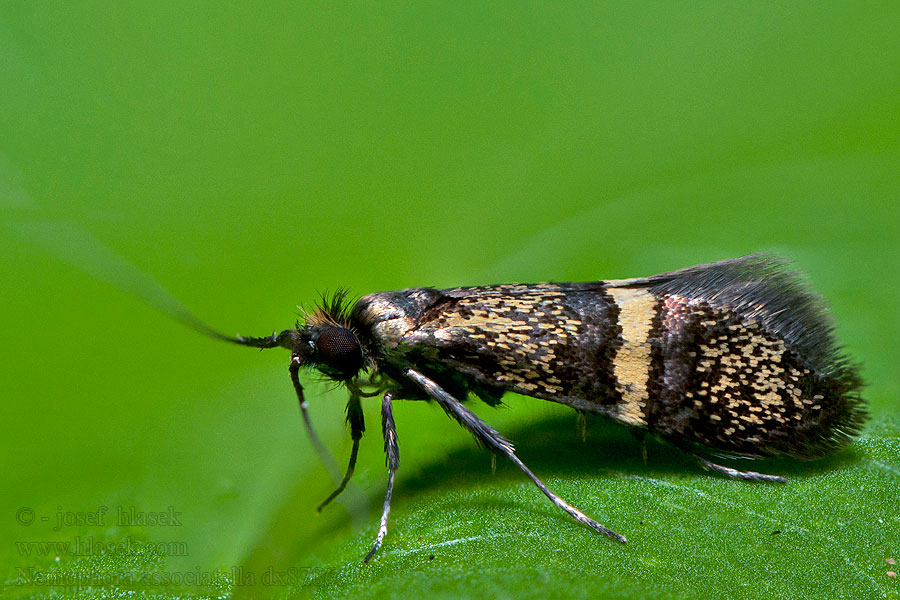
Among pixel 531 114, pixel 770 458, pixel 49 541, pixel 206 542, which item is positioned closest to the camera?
pixel 49 541

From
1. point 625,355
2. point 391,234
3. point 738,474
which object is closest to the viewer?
point 738,474

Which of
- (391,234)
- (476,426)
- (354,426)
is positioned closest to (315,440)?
(354,426)

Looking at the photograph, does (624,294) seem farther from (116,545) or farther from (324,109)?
(116,545)

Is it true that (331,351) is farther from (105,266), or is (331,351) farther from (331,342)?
(105,266)

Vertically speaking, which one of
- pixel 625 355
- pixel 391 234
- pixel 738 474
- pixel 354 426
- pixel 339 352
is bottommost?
pixel 738 474

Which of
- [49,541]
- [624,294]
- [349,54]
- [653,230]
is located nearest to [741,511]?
[624,294]

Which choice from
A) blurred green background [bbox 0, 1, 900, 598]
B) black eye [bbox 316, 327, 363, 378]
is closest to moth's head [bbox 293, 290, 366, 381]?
black eye [bbox 316, 327, 363, 378]

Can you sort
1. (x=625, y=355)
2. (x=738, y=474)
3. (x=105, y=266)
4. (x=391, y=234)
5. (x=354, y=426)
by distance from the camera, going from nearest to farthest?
(x=738, y=474), (x=105, y=266), (x=625, y=355), (x=354, y=426), (x=391, y=234)

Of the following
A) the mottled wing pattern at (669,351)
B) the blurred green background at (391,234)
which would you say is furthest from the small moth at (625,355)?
the blurred green background at (391,234)
